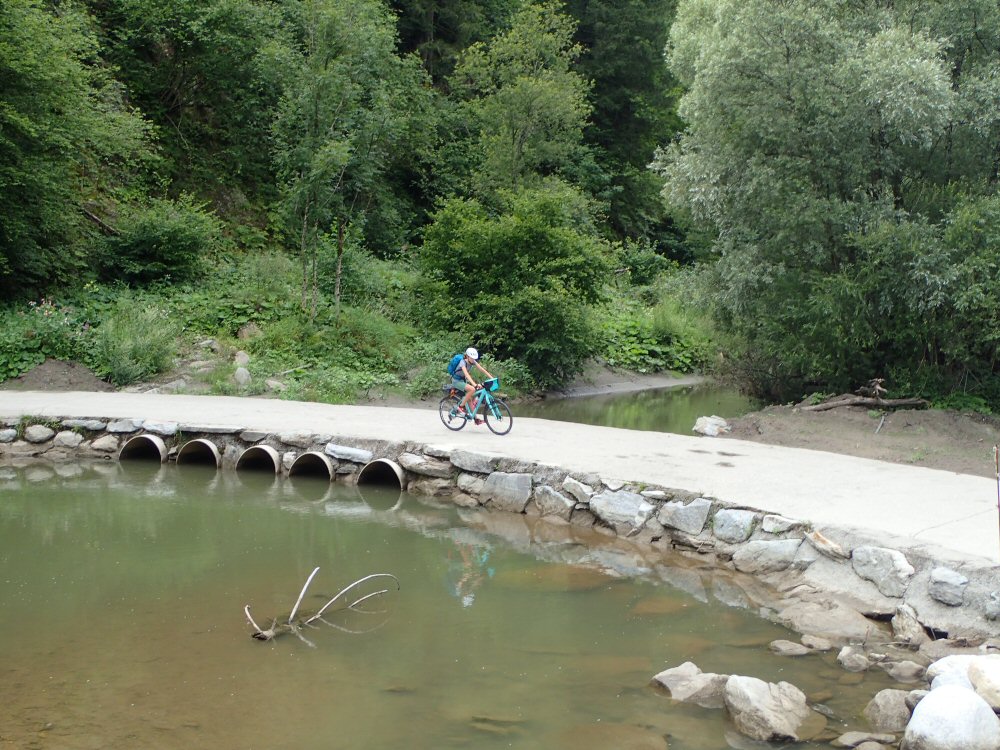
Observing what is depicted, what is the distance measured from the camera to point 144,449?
1323 cm

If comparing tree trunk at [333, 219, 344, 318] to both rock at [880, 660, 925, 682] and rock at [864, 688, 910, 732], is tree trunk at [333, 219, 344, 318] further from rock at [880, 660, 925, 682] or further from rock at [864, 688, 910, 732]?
rock at [864, 688, 910, 732]

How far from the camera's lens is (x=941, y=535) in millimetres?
7832

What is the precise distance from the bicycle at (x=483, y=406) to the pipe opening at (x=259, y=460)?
7.95 feet

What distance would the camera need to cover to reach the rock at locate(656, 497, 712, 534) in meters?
9.03

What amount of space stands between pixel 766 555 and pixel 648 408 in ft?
39.2

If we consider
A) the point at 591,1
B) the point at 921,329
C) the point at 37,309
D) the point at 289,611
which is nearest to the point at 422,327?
the point at 37,309

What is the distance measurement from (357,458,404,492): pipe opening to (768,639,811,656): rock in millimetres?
5773

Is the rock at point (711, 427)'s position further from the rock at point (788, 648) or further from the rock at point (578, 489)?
the rock at point (788, 648)

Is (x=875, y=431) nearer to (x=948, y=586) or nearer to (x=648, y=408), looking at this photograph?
(x=948, y=586)

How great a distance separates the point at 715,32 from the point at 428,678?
43.3 ft

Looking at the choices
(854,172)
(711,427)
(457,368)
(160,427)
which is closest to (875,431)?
(711,427)

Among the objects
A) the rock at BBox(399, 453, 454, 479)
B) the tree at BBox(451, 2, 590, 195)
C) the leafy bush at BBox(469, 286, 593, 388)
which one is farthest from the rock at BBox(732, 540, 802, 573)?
the tree at BBox(451, 2, 590, 195)

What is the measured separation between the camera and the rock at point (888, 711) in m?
5.61

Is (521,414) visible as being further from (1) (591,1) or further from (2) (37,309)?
(1) (591,1)
